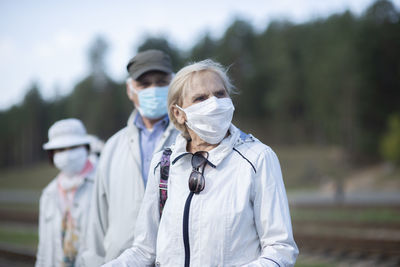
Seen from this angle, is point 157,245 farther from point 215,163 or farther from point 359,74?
point 359,74

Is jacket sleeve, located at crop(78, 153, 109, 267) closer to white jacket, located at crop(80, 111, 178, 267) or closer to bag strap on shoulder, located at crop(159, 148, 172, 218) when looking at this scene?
white jacket, located at crop(80, 111, 178, 267)

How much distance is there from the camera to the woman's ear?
2.51 m

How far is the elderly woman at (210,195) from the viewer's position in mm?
2117

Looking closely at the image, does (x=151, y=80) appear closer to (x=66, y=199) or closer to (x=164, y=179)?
(x=164, y=179)

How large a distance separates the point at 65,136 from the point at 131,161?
5.17ft

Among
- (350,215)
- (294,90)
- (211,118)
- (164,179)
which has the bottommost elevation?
(350,215)

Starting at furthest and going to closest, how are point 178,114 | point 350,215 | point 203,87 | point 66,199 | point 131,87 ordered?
point 350,215 → point 66,199 → point 131,87 → point 178,114 → point 203,87

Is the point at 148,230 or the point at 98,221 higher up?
the point at 148,230

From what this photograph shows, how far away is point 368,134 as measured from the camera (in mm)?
42531

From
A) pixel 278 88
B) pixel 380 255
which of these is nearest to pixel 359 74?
pixel 278 88

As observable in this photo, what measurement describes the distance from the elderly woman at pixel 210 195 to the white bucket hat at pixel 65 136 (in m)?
2.28

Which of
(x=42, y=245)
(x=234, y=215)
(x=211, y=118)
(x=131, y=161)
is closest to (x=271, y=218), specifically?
(x=234, y=215)

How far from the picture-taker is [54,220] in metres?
4.41

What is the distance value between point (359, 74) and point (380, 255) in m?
33.3
